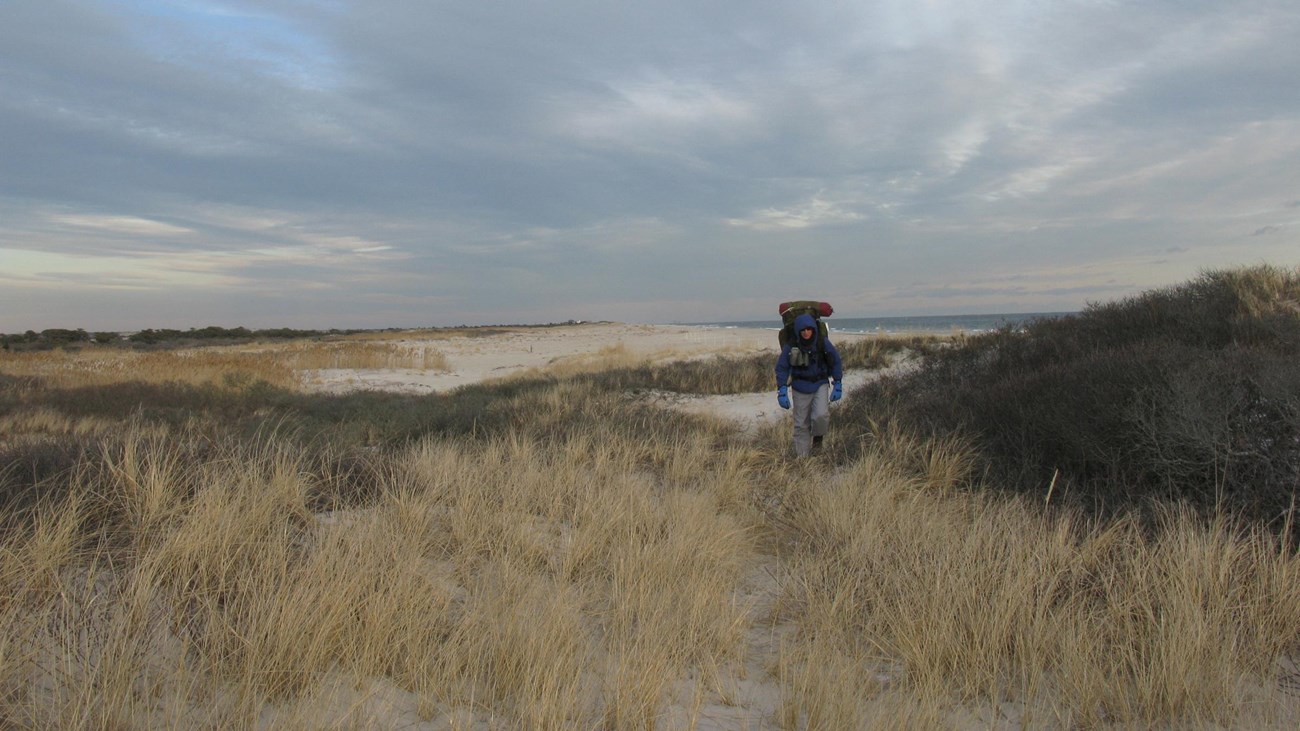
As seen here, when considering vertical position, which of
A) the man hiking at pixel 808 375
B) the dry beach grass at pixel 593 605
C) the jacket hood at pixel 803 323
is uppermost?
the jacket hood at pixel 803 323

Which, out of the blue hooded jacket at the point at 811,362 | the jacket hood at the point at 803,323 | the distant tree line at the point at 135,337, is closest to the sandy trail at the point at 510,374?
the blue hooded jacket at the point at 811,362

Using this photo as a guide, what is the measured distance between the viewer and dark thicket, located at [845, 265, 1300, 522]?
15.6ft

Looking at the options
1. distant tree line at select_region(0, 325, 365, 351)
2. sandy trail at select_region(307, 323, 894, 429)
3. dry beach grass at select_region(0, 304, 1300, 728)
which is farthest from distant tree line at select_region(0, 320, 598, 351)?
dry beach grass at select_region(0, 304, 1300, 728)

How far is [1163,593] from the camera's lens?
133 inches

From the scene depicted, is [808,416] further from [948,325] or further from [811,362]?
[948,325]

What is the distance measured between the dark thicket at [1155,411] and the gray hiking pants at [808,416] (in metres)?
1.43

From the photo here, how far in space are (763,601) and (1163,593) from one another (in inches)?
82.7

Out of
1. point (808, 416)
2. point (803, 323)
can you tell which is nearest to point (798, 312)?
point (803, 323)

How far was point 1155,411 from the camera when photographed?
5531mm

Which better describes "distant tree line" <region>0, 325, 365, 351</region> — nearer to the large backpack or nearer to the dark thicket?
the large backpack

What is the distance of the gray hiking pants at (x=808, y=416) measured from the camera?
7.57 m

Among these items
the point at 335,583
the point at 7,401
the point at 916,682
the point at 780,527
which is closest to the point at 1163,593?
the point at 916,682

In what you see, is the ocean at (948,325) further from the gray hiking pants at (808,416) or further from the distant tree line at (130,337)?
the distant tree line at (130,337)

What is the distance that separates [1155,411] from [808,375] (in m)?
3.25
